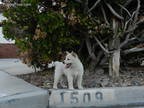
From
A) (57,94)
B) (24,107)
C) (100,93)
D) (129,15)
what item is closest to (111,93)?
(100,93)

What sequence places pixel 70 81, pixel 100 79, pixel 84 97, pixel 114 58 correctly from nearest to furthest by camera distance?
pixel 84 97
pixel 70 81
pixel 100 79
pixel 114 58

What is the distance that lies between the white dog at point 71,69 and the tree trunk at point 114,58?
1355mm

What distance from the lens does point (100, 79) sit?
889cm

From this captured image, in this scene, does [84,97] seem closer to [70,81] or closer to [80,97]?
[80,97]

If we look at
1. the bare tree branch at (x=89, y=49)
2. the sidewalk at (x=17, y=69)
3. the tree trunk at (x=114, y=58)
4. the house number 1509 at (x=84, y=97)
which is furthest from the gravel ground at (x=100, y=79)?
the sidewalk at (x=17, y=69)

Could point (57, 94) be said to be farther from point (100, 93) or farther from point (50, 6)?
point (50, 6)

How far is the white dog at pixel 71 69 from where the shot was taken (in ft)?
25.5

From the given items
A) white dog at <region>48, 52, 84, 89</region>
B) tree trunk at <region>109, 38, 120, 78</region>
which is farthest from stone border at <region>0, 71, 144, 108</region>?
tree trunk at <region>109, 38, 120, 78</region>

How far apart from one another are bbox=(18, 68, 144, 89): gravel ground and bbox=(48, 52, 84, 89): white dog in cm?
39

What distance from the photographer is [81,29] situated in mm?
8953

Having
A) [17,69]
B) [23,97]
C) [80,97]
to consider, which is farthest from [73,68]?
[17,69]

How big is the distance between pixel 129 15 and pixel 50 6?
1723 millimetres

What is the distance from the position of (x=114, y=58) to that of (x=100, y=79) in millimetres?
575

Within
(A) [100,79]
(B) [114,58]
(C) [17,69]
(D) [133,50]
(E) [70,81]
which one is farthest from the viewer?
(C) [17,69]
